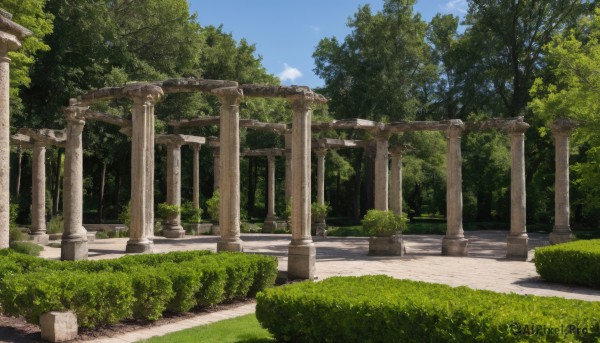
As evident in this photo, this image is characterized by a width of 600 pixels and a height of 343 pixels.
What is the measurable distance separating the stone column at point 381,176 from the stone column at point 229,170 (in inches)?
332

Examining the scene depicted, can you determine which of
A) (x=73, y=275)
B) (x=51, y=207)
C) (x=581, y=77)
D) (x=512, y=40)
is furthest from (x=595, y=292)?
(x=51, y=207)

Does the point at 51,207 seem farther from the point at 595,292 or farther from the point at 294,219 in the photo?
the point at 595,292

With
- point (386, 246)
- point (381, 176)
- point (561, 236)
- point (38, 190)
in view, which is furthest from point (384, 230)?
point (38, 190)

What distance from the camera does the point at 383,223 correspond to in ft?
70.8

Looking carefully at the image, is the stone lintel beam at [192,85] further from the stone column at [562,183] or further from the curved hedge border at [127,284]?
the stone column at [562,183]

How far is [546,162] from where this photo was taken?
39000mm

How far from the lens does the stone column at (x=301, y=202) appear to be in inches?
572

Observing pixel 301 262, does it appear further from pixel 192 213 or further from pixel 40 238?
pixel 192 213

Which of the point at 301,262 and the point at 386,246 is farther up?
the point at 301,262

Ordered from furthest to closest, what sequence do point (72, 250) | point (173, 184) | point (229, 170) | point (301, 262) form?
point (173, 184) < point (72, 250) < point (229, 170) < point (301, 262)

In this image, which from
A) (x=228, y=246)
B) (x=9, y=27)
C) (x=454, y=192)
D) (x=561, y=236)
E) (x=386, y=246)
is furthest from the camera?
(x=561, y=236)

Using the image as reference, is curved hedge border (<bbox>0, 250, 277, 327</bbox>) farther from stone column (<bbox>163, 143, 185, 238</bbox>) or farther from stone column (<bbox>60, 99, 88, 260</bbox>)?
stone column (<bbox>163, 143, 185, 238</bbox>)

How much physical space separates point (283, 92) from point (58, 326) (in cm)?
946

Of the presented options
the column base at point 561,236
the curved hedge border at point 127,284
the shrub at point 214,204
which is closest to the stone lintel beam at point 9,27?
the curved hedge border at point 127,284
